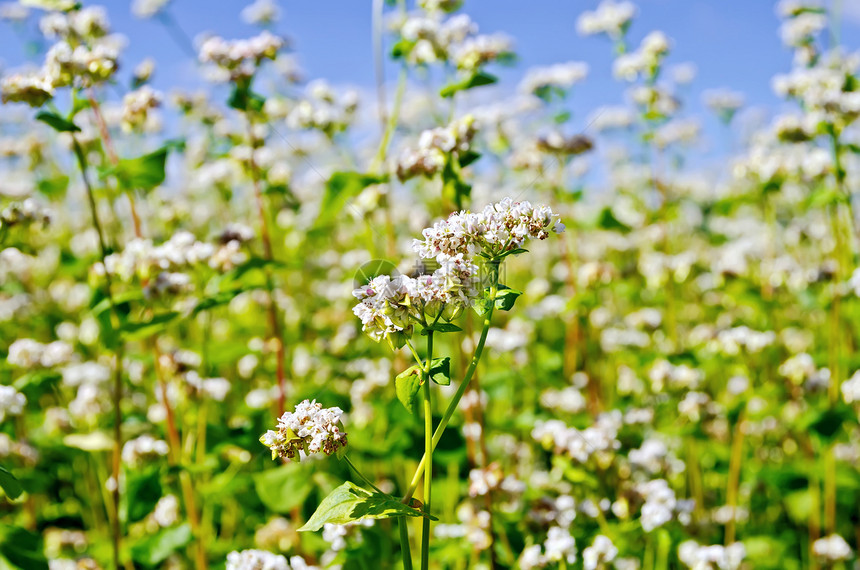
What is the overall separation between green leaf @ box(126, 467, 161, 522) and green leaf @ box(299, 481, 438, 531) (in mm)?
1426

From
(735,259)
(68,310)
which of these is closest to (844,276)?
(735,259)

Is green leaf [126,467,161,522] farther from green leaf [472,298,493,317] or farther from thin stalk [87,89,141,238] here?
green leaf [472,298,493,317]

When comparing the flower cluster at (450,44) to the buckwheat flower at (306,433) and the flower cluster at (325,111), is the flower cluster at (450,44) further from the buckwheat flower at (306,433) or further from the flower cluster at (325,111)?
the buckwheat flower at (306,433)

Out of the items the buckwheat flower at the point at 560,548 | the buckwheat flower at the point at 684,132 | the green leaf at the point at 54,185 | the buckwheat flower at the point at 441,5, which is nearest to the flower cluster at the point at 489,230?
the buckwheat flower at the point at 560,548

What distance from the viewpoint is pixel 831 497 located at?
3.46 metres

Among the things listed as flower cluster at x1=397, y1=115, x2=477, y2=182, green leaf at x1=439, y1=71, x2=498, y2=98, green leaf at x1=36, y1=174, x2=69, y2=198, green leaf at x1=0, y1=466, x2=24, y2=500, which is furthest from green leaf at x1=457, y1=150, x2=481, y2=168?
green leaf at x1=36, y1=174, x2=69, y2=198

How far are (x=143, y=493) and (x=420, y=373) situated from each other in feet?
Result: 5.26

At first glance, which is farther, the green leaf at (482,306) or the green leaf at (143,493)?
the green leaf at (143,493)

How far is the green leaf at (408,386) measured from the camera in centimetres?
153

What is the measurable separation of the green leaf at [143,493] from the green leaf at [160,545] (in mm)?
193

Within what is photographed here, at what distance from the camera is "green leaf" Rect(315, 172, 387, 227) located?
3.07 meters

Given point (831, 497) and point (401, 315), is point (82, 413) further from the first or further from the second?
point (831, 497)

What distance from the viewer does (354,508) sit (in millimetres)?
1440

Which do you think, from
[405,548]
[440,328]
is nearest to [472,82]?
[440,328]
